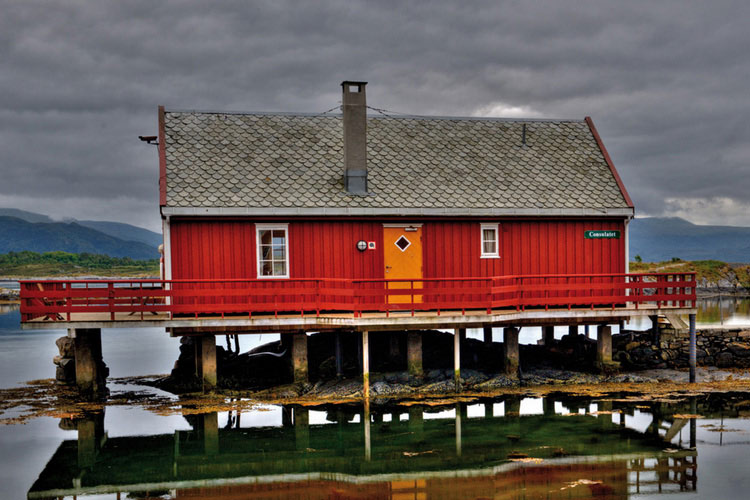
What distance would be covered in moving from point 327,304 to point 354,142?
4982 mm

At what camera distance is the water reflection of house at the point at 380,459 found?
13.1 meters

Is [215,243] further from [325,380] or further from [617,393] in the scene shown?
[617,393]

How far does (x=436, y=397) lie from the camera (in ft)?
64.7

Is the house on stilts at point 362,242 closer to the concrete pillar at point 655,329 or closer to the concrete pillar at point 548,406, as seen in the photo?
the concrete pillar at point 655,329

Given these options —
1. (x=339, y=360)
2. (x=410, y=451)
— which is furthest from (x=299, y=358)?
(x=410, y=451)

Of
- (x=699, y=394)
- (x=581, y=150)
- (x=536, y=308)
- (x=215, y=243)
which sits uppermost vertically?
(x=581, y=150)

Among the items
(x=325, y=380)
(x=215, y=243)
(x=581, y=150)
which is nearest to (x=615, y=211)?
(x=581, y=150)

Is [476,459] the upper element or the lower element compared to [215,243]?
lower

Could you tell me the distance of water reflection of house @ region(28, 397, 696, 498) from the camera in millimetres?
13133

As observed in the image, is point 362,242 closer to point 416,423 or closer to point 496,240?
point 496,240

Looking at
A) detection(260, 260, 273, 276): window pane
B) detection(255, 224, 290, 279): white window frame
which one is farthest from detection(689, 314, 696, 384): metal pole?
detection(260, 260, 273, 276): window pane

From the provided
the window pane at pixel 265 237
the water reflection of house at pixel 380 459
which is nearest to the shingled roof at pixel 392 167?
the window pane at pixel 265 237

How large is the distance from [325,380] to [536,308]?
631cm

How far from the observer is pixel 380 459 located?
1487 centimetres
